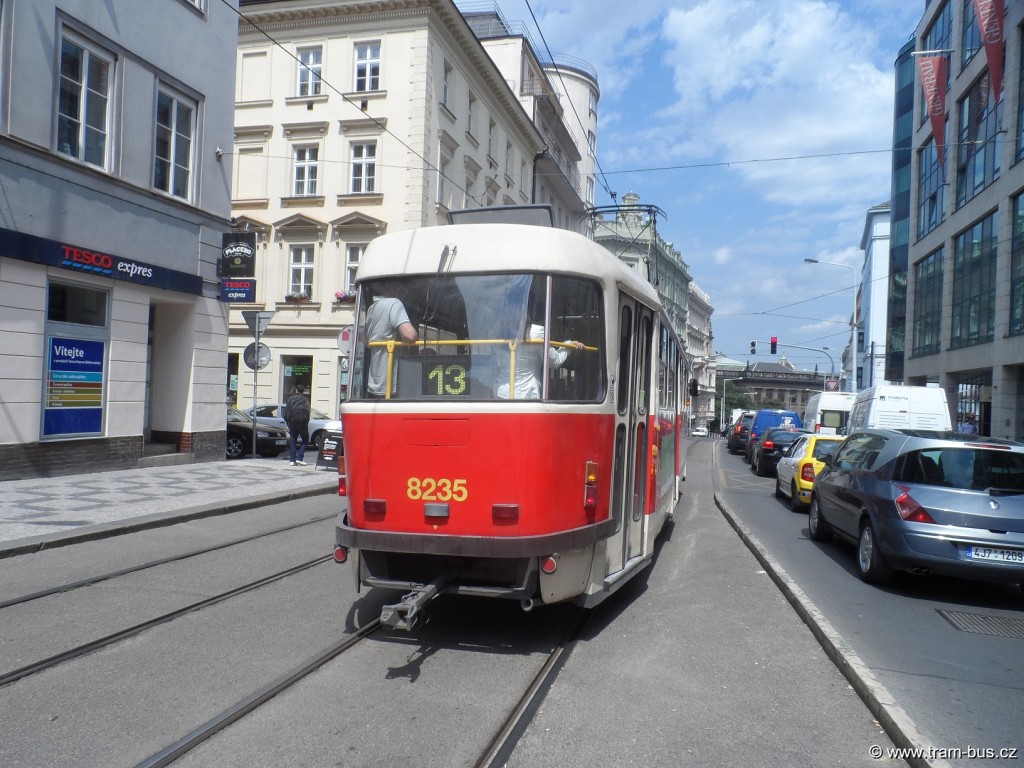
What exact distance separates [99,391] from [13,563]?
7.39 m

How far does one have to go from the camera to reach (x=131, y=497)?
38.7 feet

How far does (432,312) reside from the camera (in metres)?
5.75

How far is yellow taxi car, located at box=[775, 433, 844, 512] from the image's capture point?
14305 mm

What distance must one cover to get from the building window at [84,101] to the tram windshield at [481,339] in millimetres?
10616

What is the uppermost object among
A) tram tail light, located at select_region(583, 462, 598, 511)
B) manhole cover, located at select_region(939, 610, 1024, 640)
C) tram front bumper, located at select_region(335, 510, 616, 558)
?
tram tail light, located at select_region(583, 462, 598, 511)

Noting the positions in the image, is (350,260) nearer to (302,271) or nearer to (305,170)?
Result: (302,271)

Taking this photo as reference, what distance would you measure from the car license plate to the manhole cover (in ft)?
1.61

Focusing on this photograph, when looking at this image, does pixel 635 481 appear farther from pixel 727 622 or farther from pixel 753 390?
pixel 753 390

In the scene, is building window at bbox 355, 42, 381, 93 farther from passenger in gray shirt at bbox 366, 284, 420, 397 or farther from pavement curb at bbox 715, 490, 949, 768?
pavement curb at bbox 715, 490, 949, 768

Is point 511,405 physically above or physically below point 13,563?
above

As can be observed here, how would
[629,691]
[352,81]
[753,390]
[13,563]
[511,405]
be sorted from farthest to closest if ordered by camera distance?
[753,390]
[352,81]
[13,563]
[511,405]
[629,691]

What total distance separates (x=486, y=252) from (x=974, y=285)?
28.5 m

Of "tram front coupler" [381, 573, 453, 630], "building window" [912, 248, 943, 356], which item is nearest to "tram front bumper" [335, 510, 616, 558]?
"tram front coupler" [381, 573, 453, 630]

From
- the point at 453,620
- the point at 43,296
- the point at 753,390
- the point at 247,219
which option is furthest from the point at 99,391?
the point at 753,390
